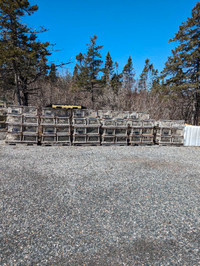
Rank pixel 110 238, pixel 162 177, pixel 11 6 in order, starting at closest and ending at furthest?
1. pixel 110 238
2. pixel 162 177
3. pixel 11 6

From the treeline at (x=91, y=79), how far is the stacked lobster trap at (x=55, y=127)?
602cm

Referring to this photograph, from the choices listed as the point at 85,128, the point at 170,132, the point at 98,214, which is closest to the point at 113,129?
the point at 85,128

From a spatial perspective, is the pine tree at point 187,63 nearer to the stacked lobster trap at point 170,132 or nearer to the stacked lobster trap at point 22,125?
the stacked lobster trap at point 170,132

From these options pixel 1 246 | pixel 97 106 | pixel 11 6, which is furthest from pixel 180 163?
pixel 97 106

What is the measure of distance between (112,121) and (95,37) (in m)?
20.0

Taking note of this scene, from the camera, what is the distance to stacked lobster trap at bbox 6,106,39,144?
9.08 meters

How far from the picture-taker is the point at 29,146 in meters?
9.09

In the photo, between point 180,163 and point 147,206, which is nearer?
point 147,206

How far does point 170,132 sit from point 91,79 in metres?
18.4

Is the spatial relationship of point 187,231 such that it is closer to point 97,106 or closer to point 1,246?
point 1,246

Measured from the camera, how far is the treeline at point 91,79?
13.2m

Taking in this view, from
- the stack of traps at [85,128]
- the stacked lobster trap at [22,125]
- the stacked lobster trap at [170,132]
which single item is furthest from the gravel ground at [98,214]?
the stacked lobster trap at [170,132]

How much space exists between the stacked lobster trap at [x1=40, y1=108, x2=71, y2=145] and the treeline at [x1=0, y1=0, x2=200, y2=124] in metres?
6.02

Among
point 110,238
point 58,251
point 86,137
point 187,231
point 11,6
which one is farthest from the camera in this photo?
point 11,6
